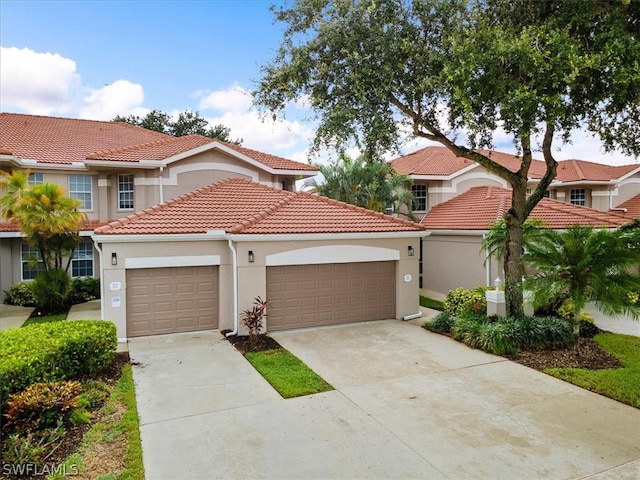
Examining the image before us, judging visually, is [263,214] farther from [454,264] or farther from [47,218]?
[454,264]

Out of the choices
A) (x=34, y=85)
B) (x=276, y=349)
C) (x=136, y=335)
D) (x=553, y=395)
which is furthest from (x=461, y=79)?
(x=136, y=335)

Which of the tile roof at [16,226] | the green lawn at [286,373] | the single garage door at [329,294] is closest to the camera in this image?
the green lawn at [286,373]

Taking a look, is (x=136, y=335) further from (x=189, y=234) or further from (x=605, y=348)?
(x=605, y=348)

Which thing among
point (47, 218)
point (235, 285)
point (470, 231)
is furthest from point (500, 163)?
point (47, 218)

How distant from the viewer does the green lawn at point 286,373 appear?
27.2 ft

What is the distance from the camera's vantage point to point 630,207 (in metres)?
28.2

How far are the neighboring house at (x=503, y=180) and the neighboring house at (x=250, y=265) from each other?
10.1m

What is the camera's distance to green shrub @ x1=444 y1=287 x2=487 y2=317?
44.3ft

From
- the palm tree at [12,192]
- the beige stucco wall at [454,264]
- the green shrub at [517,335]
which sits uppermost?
the palm tree at [12,192]

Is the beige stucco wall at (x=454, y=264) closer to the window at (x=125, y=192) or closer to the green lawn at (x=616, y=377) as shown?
the green lawn at (x=616, y=377)

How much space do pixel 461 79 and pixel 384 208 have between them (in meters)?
11.6

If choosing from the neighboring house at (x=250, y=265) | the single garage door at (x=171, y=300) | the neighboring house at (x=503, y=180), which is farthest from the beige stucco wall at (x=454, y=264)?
the single garage door at (x=171, y=300)

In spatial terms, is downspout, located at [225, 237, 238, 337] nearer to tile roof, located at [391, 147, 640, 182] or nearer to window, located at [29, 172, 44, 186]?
window, located at [29, 172, 44, 186]

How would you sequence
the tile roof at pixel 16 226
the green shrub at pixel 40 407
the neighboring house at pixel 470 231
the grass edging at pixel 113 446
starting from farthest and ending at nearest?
the neighboring house at pixel 470 231 < the tile roof at pixel 16 226 < the green shrub at pixel 40 407 < the grass edging at pixel 113 446
